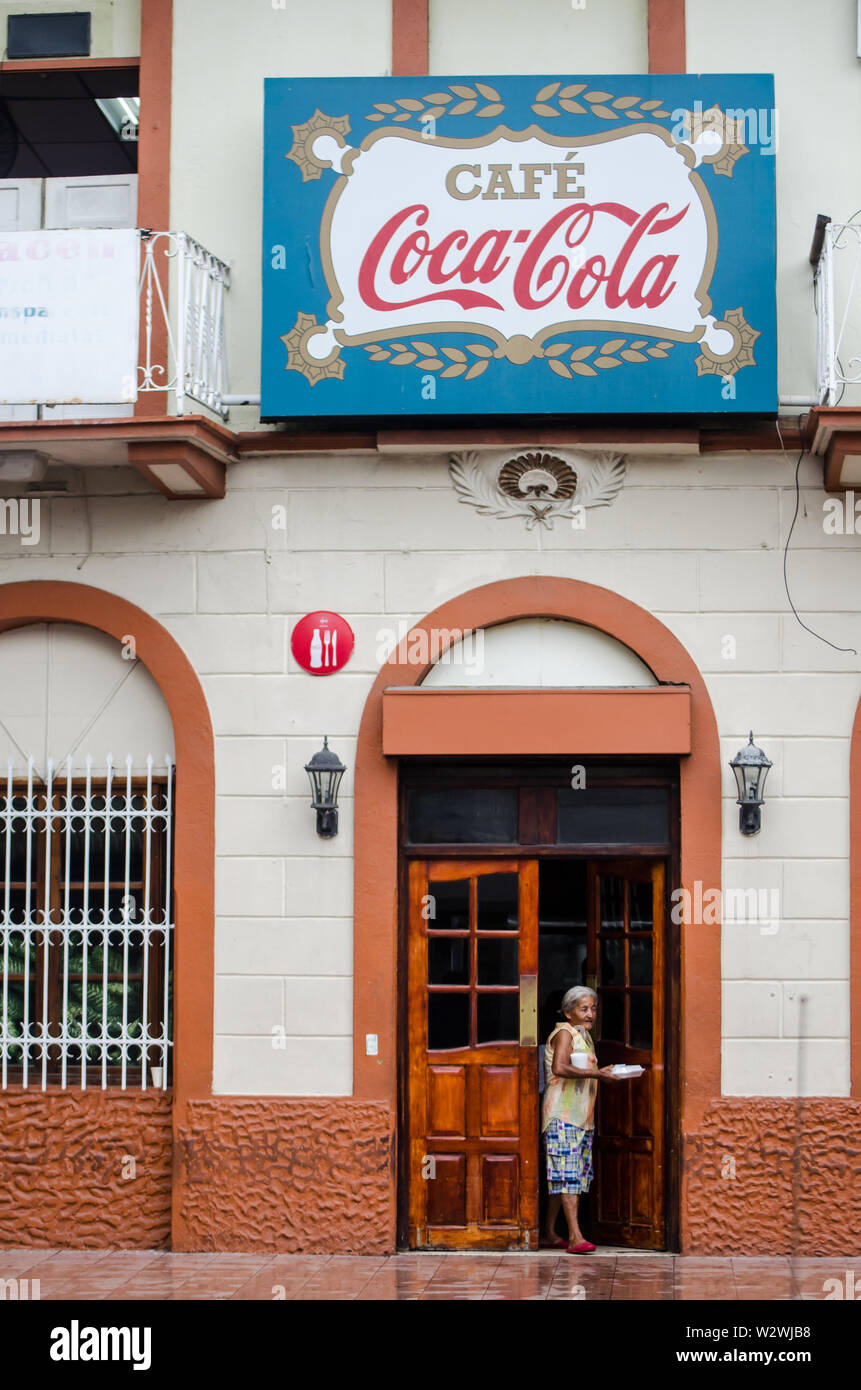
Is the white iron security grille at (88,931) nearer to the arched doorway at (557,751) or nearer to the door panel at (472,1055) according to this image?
the arched doorway at (557,751)

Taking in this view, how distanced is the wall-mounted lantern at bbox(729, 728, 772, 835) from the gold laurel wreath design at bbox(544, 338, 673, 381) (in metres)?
2.25

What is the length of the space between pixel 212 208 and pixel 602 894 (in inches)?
189

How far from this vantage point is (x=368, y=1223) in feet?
28.1

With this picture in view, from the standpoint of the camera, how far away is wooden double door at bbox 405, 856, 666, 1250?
8.74 metres

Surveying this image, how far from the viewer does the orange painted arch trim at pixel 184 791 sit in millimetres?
8719

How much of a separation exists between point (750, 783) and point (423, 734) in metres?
1.86

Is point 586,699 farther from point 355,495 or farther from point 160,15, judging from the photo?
point 160,15

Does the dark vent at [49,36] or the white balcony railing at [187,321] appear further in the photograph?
the dark vent at [49,36]

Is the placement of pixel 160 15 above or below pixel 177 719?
above

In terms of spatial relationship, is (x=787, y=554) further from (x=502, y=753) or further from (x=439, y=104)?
(x=439, y=104)

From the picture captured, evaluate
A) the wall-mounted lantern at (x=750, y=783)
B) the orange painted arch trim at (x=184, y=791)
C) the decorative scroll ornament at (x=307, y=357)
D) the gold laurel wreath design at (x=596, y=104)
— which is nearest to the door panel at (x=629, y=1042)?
the wall-mounted lantern at (x=750, y=783)

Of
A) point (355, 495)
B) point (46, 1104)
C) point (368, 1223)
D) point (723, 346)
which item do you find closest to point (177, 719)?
point (355, 495)

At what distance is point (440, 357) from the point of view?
8.72 m

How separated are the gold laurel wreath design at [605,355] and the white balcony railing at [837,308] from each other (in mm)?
869
